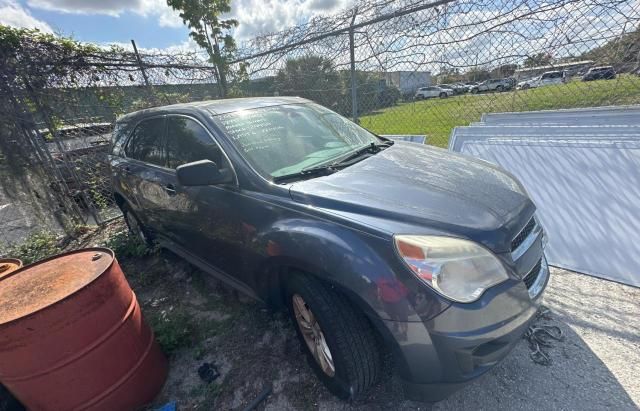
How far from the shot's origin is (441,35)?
3.80 m

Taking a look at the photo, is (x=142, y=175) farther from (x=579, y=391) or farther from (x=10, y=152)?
(x=579, y=391)

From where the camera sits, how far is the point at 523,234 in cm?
175

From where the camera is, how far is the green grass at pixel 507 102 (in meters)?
3.32

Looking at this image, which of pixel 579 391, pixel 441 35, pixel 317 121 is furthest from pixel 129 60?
pixel 579 391

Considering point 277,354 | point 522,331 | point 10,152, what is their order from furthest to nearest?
1. point 10,152
2. point 277,354
3. point 522,331

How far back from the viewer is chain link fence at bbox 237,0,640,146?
118 inches

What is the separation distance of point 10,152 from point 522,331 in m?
6.30

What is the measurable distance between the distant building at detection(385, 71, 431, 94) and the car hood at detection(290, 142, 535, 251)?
252 cm

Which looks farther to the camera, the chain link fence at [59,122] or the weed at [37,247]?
the weed at [37,247]

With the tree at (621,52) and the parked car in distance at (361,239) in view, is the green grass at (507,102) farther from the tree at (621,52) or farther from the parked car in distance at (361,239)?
the parked car in distance at (361,239)

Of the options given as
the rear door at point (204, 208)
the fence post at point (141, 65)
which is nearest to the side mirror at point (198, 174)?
the rear door at point (204, 208)

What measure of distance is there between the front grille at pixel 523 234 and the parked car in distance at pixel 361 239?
0.06ft

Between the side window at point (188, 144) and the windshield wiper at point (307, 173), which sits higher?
the side window at point (188, 144)

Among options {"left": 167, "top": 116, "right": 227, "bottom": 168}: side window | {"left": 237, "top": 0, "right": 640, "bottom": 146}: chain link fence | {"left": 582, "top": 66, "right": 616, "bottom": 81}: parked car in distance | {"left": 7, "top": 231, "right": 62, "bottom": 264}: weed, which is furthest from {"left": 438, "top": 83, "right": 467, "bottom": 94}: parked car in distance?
{"left": 7, "top": 231, "right": 62, "bottom": 264}: weed
